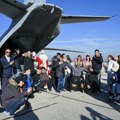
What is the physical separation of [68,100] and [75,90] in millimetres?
2253

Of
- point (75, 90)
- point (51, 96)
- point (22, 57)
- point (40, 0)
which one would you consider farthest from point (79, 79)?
point (40, 0)

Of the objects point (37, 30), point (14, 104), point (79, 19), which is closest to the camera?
point (14, 104)

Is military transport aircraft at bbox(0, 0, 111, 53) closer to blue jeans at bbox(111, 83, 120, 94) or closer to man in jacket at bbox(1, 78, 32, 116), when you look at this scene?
man in jacket at bbox(1, 78, 32, 116)

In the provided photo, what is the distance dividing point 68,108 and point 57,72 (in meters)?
3.33

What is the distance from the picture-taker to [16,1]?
26.6 feet

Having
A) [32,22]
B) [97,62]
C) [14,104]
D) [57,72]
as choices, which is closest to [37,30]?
[32,22]

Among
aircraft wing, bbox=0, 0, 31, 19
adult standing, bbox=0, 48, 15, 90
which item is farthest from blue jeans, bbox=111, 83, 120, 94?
aircraft wing, bbox=0, 0, 31, 19

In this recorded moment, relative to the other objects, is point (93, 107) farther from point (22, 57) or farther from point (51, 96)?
point (22, 57)

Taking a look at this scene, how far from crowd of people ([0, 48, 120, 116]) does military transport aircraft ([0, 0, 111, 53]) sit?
52cm

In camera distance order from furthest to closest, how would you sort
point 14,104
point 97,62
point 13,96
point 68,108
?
point 97,62 → point 68,108 → point 13,96 → point 14,104

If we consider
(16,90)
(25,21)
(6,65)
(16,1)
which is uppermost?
(16,1)

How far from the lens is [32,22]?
875 cm

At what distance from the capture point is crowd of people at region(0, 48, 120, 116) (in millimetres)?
7910

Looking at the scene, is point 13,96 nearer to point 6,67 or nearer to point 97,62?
point 6,67
